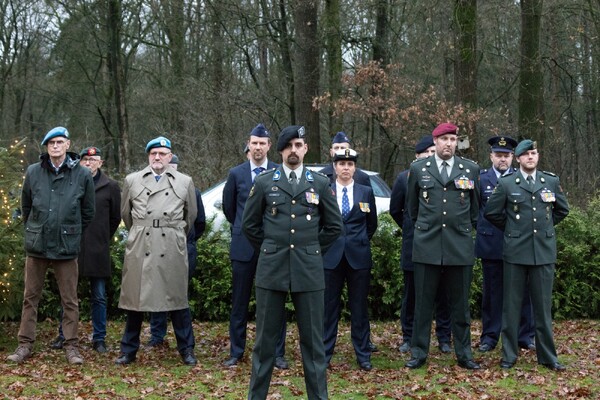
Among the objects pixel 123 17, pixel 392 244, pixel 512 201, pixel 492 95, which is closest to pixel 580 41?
pixel 492 95

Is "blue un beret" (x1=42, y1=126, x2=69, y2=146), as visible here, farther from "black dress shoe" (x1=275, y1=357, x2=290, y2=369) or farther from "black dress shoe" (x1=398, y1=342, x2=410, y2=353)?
"black dress shoe" (x1=398, y1=342, x2=410, y2=353)

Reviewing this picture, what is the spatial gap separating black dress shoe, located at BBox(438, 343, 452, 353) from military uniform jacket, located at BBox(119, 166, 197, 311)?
9.18 ft

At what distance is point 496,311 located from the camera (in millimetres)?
9562

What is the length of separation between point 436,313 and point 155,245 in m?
3.12

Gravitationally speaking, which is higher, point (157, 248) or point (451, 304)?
point (157, 248)

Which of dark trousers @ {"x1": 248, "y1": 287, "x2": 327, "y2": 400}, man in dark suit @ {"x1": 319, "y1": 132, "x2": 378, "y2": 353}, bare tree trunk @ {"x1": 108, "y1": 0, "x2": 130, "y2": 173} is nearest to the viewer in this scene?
dark trousers @ {"x1": 248, "y1": 287, "x2": 327, "y2": 400}

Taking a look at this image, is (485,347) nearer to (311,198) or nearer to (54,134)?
(311,198)

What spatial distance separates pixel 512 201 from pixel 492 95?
65.1 feet

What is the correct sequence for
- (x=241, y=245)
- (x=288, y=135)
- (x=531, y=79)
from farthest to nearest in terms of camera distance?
(x=531, y=79), (x=241, y=245), (x=288, y=135)

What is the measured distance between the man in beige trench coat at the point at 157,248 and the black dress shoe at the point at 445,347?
2625 mm

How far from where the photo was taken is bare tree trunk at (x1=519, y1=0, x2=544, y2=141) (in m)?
16.6

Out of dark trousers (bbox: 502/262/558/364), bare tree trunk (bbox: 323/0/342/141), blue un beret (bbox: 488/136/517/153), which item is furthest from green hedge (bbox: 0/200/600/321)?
bare tree trunk (bbox: 323/0/342/141)

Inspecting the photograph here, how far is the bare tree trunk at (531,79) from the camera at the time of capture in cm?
1658

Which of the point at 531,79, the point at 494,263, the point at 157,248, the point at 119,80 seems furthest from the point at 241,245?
the point at 119,80
